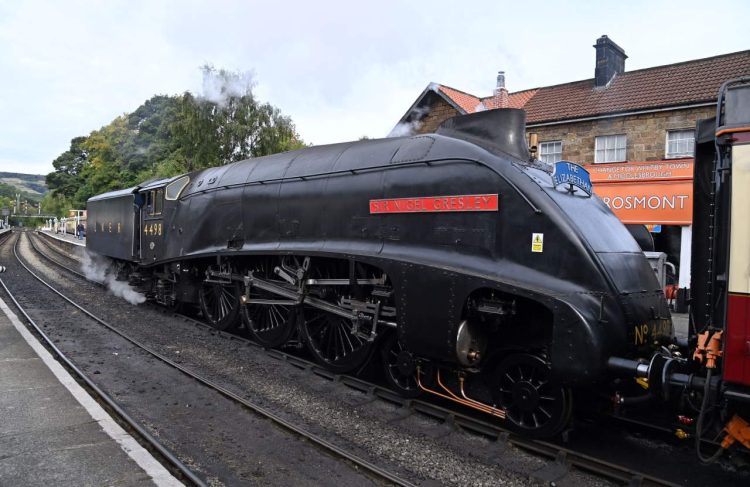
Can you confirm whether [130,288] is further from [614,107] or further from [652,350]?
[614,107]

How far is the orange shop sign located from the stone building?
2 cm

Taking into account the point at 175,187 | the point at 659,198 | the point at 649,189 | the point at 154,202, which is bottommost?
the point at 154,202

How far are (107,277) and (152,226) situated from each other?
19.0 feet

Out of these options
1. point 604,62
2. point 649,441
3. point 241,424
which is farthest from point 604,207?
point 604,62

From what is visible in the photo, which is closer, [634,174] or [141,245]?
[141,245]

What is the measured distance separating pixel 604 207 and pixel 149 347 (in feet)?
22.8

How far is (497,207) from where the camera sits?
4914 mm

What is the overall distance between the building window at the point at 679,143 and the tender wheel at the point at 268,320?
11.8 m

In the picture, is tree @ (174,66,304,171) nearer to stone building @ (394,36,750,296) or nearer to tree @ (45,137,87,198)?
stone building @ (394,36,750,296)

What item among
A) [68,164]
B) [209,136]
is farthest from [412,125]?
[68,164]

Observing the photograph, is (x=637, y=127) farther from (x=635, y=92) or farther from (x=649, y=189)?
(x=649, y=189)

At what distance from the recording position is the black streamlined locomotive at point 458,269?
447cm

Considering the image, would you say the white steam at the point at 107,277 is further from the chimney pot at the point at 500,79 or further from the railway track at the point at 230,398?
the chimney pot at the point at 500,79

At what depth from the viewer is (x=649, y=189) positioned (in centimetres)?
1463
